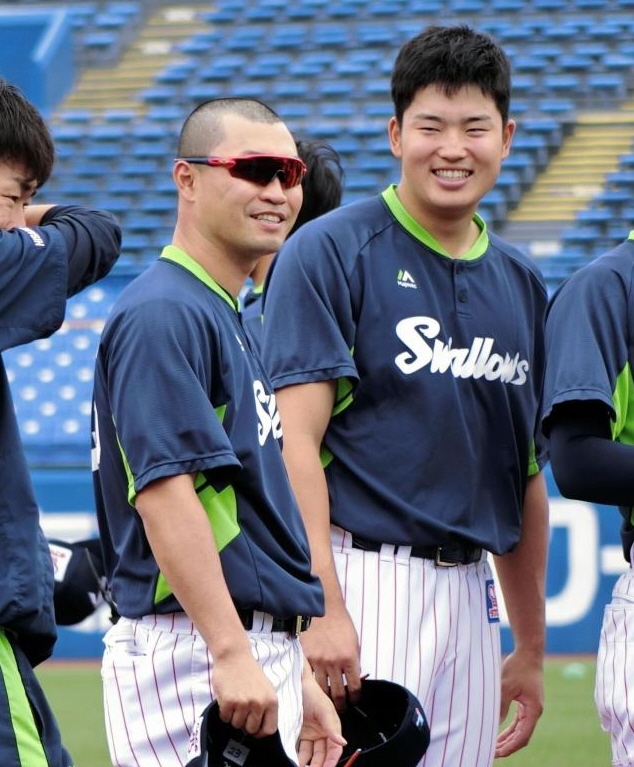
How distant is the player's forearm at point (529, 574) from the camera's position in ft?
12.1

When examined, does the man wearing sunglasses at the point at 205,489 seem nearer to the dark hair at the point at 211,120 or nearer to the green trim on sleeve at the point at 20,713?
the dark hair at the point at 211,120

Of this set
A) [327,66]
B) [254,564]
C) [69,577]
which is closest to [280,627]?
[254,564]

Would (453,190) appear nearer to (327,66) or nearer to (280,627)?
(280,627)

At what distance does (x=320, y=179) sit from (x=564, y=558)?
5.28 m

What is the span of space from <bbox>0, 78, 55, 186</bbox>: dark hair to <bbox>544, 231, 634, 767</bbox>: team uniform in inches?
45.1

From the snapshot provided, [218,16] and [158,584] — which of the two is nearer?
[158,584]

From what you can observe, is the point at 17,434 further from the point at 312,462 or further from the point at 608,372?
the point at 608,372

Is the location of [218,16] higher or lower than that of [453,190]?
lower

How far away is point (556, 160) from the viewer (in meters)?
15.5

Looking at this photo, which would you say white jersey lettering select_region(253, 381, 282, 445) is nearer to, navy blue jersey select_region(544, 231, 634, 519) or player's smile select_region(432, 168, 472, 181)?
navy blue jersey select_region(544, 231, 634, 519)

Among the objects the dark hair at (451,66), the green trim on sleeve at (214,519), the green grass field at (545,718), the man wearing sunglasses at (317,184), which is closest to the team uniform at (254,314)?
the man wearing sunglasses at (317,184)

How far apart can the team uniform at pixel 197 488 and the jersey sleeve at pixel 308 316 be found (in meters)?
0.47

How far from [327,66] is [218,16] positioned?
6.70ft

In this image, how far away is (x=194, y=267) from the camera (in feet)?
9.47
